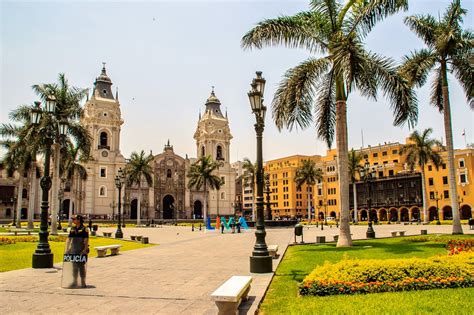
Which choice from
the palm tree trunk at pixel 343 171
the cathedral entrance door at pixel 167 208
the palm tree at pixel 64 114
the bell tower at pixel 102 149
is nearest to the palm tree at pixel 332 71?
the palm tree trunk at pixel 343 171

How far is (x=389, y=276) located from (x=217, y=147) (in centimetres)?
7782

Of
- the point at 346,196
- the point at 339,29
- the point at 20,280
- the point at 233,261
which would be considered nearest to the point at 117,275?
the point at 20,280

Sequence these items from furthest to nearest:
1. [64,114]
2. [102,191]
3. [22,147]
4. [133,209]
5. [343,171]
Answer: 1. [133,209]
2. [102,191]
3. [22,147]
4. [64,114]
5. [343,171]

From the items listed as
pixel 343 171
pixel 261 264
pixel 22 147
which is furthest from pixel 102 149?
pixel 261 264

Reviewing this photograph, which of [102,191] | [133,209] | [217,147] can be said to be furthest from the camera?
[217,147]

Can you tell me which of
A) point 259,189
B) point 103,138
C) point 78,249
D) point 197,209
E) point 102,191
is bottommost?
point 78,249

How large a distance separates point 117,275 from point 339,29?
43.8 feet

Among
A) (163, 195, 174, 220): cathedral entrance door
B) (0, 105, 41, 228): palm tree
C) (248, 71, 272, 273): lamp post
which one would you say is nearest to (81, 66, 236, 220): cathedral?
(163, 195, 174, 220): cathedral entrance door

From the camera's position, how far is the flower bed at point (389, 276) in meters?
7.86

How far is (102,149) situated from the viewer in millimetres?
74000

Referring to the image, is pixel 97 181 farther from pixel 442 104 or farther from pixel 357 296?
pixel 357 296

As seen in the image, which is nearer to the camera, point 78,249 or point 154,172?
point 78,249

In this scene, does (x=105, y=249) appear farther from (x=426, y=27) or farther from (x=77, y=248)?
(x=426, y=27)

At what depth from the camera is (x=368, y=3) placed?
656 inches
